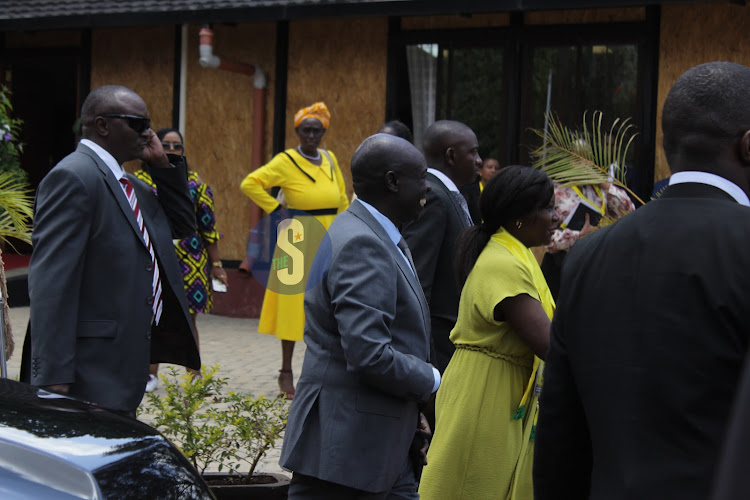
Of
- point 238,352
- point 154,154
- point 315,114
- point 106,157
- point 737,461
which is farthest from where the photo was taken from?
point 238,352

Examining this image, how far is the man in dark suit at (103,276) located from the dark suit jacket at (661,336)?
6.97 ft

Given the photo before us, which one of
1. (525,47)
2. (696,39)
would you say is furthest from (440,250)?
(525,47)

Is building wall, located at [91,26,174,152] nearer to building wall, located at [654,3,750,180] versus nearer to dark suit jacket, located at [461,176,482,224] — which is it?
building wall, located at [654,3,750,180]

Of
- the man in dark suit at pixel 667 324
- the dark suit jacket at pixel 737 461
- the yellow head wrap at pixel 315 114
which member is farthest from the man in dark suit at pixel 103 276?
the yellow head wrap at pixel 315 114

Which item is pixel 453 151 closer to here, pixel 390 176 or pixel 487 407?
pixel 487 407

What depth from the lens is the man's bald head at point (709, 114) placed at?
216 cm

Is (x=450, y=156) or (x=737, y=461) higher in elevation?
(x=450, y=156)

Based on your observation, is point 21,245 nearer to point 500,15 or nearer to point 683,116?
point 500,15

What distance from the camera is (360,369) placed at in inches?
122

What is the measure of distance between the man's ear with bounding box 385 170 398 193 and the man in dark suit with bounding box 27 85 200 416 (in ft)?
3.87

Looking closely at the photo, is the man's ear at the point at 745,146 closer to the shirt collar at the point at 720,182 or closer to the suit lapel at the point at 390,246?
the shirt collar at the point at 720,182

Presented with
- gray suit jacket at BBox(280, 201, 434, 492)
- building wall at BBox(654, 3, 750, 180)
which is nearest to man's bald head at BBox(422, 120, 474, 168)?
gray suit jacket at BBox(280, 201, 434, 492)

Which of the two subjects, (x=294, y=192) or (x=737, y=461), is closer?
(x=737, y=461)

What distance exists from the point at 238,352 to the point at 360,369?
24.1ft
